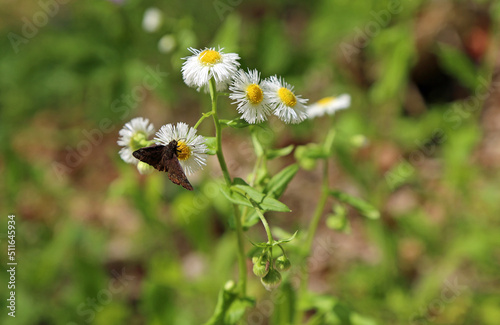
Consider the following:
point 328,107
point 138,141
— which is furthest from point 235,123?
point 328,107

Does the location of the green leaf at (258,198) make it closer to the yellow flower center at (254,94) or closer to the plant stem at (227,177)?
Result: the plant stem at (227,177)

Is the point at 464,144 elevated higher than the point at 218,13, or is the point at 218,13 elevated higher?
the point at 218,13

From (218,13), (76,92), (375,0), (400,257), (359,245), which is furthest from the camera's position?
(218,13)

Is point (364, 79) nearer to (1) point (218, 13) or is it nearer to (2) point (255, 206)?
(1) point (218, 13)

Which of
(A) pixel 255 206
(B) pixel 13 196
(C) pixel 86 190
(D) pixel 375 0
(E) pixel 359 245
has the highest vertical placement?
(D) pixel 375 0

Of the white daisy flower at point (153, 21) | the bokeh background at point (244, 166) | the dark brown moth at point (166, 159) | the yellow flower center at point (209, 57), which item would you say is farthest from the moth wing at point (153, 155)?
the white daisy flower at point (153, 21)

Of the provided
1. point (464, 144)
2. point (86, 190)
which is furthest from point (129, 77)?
point (464, 144)

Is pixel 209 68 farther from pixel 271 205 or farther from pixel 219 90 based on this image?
pixel 271 205
